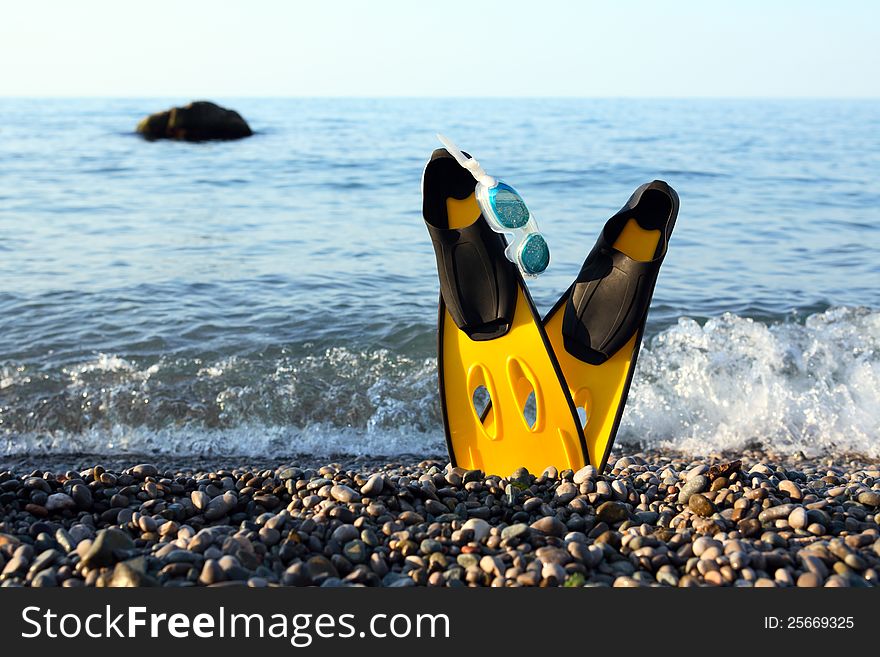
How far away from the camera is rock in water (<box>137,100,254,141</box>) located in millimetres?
25188

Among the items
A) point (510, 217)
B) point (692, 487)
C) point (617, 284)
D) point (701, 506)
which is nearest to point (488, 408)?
point (617, 284)

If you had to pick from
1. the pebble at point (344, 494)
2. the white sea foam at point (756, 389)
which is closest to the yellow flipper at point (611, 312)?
the pebble at point (344, 494)

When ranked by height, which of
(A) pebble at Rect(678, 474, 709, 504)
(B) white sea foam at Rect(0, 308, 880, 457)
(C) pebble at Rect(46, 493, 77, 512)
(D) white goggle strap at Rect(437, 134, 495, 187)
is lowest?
(B) white sea foam at Rect(0, 308, 880, 457)

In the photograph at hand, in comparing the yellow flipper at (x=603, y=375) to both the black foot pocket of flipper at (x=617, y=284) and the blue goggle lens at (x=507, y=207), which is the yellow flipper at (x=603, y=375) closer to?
the black foot pocket of flipper at (x=617, y=284)

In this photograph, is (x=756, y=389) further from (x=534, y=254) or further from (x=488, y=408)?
(x=534, y=254)

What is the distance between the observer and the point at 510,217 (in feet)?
12.2

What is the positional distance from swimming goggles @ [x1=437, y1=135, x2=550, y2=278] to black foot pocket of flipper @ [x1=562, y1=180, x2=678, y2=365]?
0.75 ft

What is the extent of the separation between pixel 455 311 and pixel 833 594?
191 cm

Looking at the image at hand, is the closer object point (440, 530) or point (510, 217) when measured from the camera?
point (440, 530)

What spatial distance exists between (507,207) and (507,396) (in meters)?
0.84

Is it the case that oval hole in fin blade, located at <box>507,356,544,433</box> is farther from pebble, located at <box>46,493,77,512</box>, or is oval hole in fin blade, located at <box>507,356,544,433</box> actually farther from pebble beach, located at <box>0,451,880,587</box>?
pebble, located at <box>46,493,77,512</box>

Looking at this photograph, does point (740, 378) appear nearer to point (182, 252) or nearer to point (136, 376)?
point (136, 376)

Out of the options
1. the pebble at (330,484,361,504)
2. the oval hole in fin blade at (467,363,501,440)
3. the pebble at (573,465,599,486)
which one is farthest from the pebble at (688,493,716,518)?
the pebble at (330,484,361,504)

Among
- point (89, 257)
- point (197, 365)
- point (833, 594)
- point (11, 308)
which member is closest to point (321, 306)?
point (197, 365)
